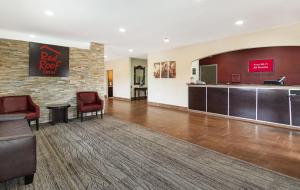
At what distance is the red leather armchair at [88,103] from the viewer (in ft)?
17.9

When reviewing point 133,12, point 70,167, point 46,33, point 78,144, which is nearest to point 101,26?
point 133,12

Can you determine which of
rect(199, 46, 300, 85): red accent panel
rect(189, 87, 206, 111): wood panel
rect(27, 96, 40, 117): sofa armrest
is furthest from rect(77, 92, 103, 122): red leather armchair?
rect(199, 46, 300, 85): red accent panel

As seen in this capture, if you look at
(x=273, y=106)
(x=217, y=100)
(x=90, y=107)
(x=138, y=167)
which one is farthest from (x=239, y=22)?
(x=90, y=107)

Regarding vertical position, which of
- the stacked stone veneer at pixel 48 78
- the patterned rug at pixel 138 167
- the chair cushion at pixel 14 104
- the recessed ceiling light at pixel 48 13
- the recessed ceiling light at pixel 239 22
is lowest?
the patterned rug at pixel 138 167

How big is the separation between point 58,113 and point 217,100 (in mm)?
5180

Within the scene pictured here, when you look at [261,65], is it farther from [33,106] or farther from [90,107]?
[33,106]

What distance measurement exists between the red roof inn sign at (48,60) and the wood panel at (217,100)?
16.4 ft

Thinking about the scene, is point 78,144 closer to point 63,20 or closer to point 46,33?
point 63,20

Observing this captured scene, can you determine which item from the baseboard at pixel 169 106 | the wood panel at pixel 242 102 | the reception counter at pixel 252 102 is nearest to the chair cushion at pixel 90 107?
the baseboard at pixel 169 106

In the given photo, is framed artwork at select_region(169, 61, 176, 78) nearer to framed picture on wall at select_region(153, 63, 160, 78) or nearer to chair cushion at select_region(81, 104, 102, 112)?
framed picture on wall at select_region(153, 63, 160, 78)

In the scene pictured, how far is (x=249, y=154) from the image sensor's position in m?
3.08

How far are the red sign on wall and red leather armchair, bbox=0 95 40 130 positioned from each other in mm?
8148

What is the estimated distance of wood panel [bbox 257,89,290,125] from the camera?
183 inches

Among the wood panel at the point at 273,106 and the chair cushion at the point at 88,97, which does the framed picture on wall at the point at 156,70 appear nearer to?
the chair cushion at the point at 88,97
